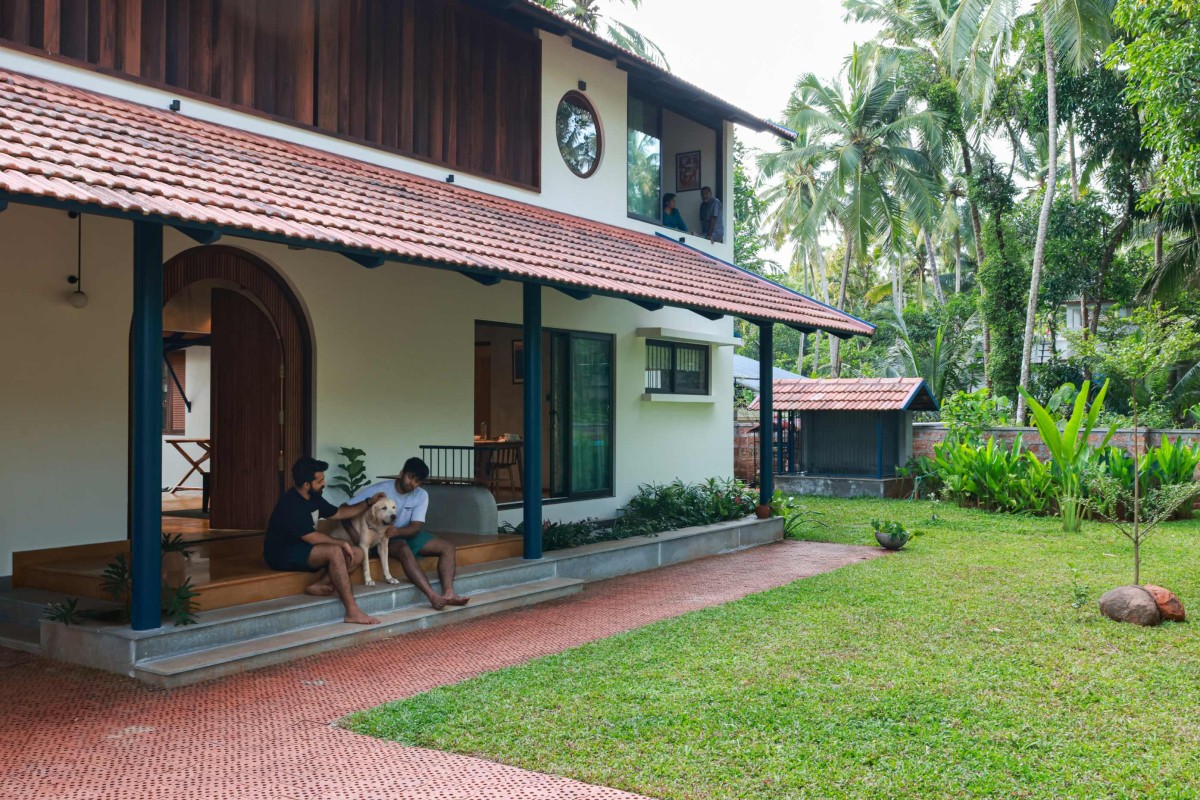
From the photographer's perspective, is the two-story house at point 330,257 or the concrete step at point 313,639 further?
the two-story house at point 330,257

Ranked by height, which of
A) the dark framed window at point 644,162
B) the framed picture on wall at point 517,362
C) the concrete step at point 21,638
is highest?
the dark framed window at point 644,162

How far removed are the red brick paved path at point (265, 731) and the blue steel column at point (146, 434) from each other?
556 millimetres

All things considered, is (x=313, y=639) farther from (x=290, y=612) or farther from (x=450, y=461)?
(x=450, y=461)

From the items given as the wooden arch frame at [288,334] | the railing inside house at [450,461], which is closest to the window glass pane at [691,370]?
the railing inside house at [450,461]

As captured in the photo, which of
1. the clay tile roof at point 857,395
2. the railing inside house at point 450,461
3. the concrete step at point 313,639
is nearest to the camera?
the concrete step at point 313,639

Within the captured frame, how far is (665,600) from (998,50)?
18986mm

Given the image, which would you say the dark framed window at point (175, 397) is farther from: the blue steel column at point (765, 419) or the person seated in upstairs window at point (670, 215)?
the blue steel column at point (765, 419)

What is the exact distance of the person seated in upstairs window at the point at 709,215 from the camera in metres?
14.6

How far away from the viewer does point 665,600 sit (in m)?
8.95

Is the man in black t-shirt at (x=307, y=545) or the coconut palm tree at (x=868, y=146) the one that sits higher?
the coconut palm tree at (x=868, y=146)

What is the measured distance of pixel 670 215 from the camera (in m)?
14.3

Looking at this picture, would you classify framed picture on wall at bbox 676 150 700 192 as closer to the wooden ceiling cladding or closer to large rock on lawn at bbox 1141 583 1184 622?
the wooden ceiling cladding

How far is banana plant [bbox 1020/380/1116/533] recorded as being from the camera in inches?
523

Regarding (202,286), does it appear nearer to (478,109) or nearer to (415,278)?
(415,278)
